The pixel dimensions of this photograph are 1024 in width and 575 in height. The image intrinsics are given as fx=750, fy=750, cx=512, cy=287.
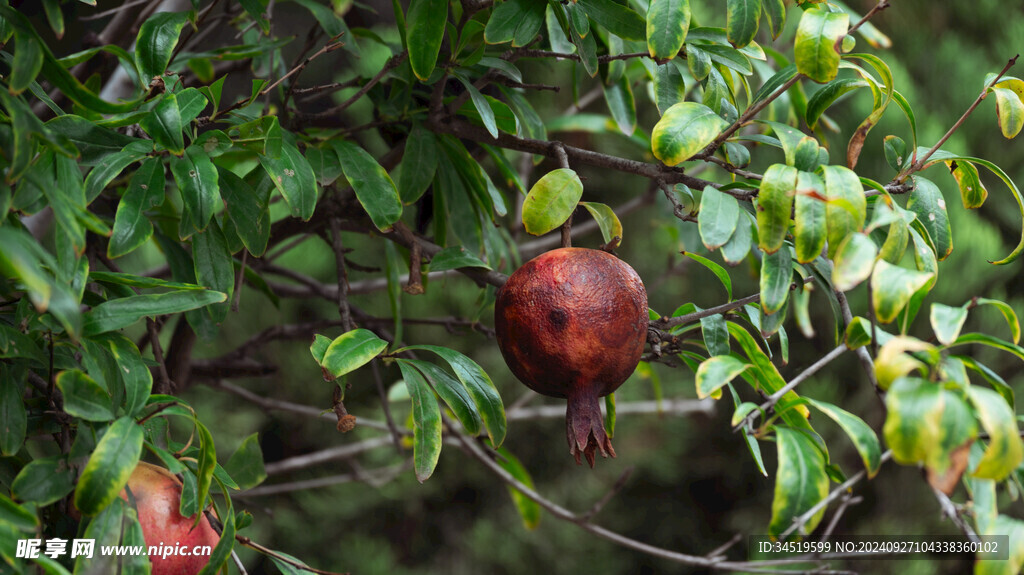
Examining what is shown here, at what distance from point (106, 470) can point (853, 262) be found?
364 millimetres

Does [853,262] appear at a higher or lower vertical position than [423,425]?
higher

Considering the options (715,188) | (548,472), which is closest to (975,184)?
(715,188)

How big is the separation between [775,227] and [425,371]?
0.79 ft

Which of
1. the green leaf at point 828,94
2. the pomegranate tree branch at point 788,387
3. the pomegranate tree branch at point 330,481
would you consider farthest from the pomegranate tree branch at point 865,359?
the pomegranate tree branch at point 330,481

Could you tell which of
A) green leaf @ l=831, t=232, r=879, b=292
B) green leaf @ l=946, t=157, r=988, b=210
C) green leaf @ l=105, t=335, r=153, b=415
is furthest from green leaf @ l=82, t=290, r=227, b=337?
green leaf @ l=946, t=157, r=988, b=210

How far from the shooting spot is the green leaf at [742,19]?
459 millimetres

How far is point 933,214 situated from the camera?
1.53 ft

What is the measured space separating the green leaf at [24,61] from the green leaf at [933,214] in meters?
0.49

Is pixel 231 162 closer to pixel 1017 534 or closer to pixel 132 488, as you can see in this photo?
pixel 132 488

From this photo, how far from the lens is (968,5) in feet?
4.66

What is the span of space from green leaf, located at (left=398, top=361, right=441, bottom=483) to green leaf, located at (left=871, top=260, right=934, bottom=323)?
0.27m

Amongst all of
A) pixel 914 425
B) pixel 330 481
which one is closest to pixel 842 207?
pixel 914 425

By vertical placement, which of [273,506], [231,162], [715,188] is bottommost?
[273,506]

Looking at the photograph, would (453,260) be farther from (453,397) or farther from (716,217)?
(716,217)
